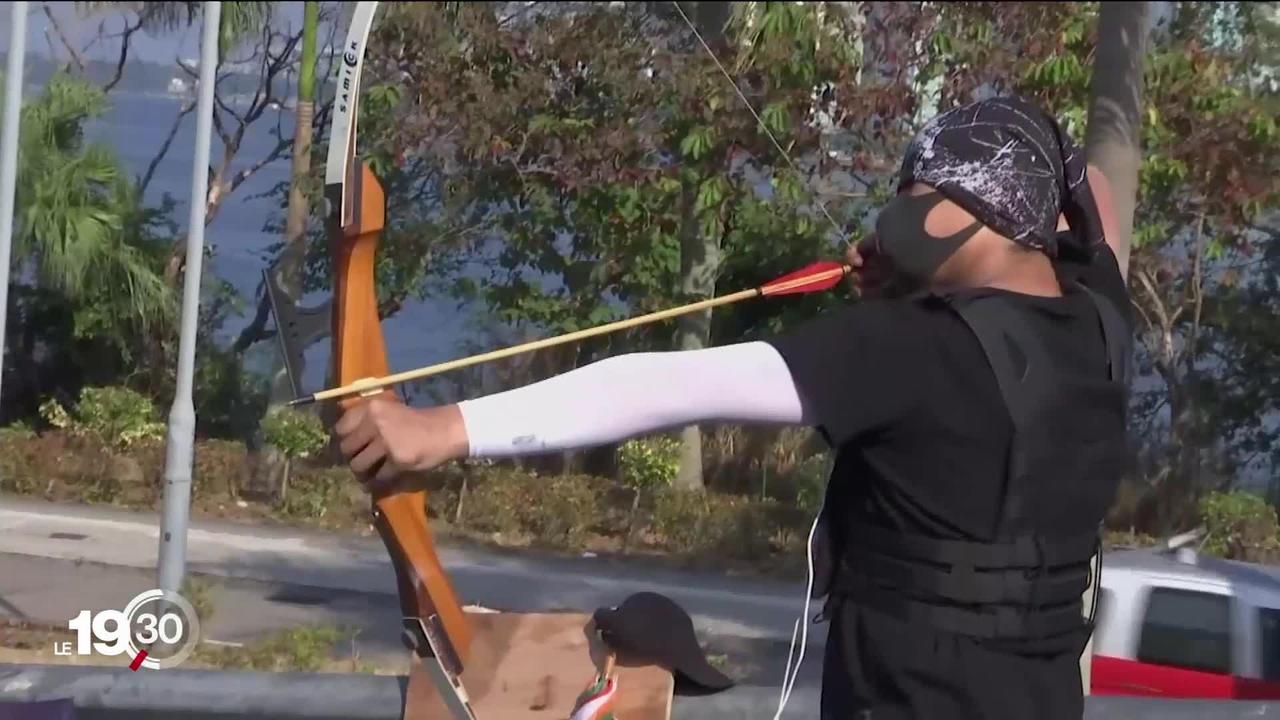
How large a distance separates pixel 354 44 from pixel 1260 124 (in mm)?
7390

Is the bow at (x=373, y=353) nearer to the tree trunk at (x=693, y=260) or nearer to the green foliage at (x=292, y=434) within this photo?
the tree trunk at (x=693, y=260)

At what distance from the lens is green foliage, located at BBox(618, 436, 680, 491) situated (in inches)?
381

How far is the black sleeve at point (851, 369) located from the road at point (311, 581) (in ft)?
15.7

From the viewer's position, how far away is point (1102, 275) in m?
1.91

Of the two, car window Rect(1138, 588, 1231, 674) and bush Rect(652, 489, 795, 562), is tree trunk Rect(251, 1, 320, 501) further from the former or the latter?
car window Rect(1138, 588, 1231, 674)

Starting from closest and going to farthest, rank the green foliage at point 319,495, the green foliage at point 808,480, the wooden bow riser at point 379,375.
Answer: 1. the wooden bow riser at point 379,375
2. the green foliage at point 319,495
3. the green foliage at point 808,480

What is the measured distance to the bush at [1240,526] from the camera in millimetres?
7875

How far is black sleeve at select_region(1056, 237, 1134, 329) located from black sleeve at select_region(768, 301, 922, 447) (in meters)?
0.33

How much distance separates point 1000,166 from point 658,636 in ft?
2.07

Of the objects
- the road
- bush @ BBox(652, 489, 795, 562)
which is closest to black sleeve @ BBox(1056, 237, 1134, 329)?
the road

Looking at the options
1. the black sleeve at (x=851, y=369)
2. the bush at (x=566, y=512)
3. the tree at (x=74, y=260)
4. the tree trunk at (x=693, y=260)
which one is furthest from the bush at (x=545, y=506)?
the black sleeve at (x=851, y=369)

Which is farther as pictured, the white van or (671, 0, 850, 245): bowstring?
(671, 0, 850, 245): bowstring

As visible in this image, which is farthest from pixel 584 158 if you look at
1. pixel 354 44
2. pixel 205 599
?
pixel 354 44

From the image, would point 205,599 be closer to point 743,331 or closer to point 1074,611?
point 743,331
